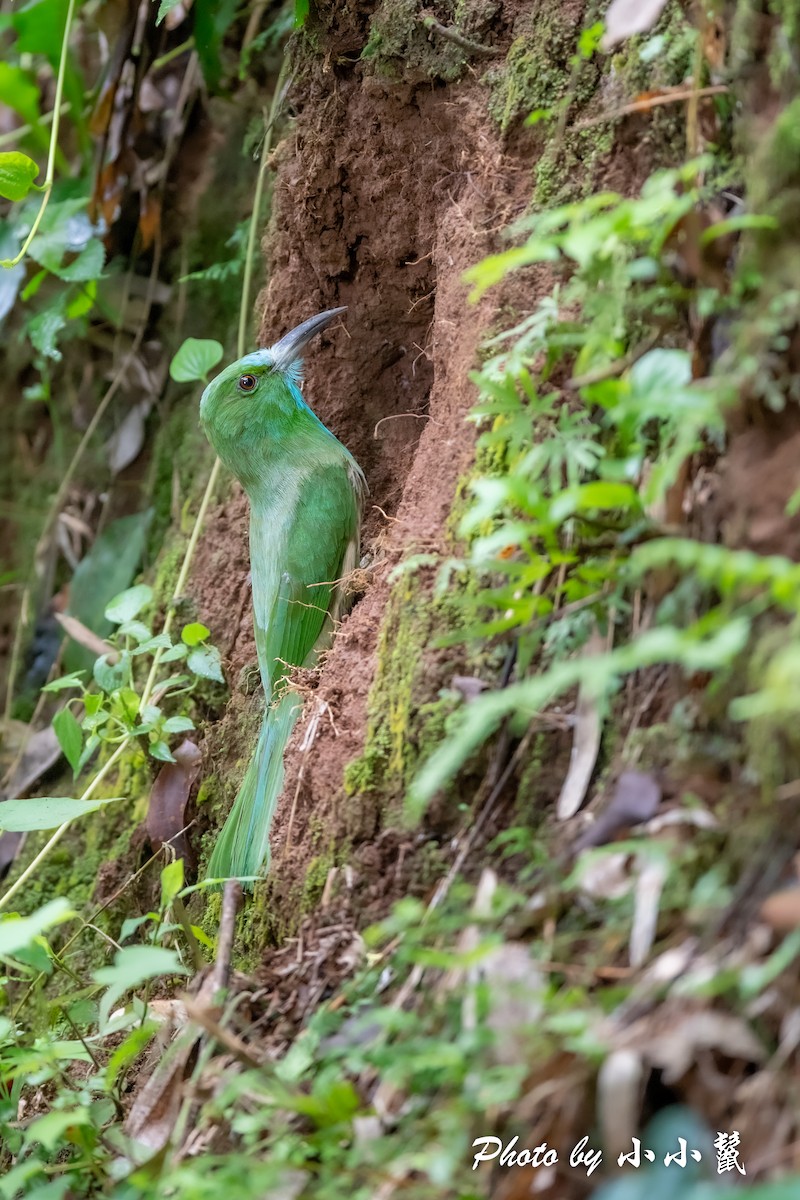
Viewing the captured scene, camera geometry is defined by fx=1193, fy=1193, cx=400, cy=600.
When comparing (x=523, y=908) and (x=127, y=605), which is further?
(x=127, y=605)

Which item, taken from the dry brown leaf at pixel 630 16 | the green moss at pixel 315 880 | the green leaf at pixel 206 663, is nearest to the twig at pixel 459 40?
the dry brown leaf at pixel 630 16

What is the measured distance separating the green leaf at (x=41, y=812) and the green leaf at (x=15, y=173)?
196cm

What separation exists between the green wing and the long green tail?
283mm

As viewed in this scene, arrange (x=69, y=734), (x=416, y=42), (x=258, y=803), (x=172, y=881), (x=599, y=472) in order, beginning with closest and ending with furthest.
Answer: (x=599, y=472) < (x=172, y=881) < (x=258, y=803) < (x=416, y=42) < (x=69, y=734)

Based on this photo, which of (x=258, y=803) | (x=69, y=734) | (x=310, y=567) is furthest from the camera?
(x=310, y=567)

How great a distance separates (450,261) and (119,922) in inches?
91.6

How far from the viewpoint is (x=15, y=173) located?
12.5 feet

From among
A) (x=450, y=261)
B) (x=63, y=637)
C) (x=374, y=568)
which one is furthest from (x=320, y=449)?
(x=63, y=637)

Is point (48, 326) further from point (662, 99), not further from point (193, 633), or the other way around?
point (662, 99)

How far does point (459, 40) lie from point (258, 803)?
2.29 m

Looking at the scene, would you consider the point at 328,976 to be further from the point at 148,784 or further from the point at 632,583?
the point at 148,784

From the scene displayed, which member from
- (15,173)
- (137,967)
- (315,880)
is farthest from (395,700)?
(15,173)

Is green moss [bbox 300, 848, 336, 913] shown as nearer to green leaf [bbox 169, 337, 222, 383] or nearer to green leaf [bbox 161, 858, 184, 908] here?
green leaf [bbox 161, 858, 184, 908]

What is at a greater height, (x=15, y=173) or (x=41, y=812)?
(x=15, y=173)
